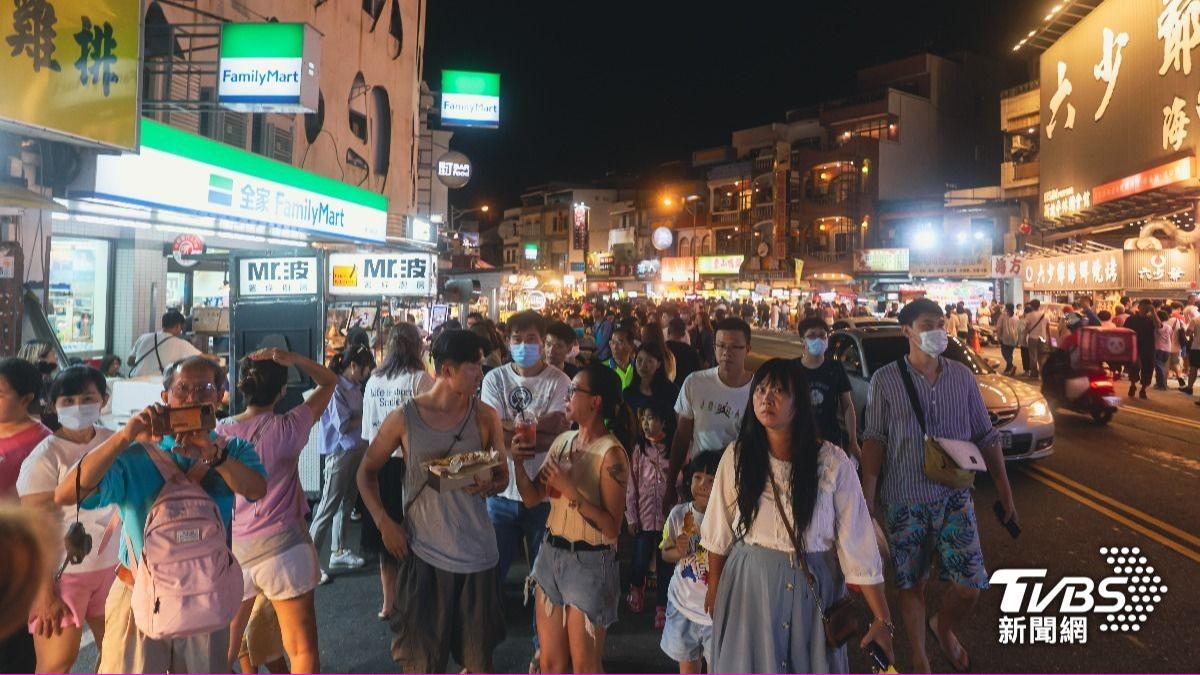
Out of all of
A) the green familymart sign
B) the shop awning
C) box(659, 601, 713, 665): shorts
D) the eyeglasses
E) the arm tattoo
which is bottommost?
box(659, 601, 713, 665): shorts

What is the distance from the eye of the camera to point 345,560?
6.16 meters

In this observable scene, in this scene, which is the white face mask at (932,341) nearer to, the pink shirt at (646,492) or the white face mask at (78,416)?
the pink shirt at (646,492)

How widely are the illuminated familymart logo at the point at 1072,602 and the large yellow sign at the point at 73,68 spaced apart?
8.26 meters

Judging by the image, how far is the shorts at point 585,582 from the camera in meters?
3.65

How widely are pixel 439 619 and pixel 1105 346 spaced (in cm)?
1343

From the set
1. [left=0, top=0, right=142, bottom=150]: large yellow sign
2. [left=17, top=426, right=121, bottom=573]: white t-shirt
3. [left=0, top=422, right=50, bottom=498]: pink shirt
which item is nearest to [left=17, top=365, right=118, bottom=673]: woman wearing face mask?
[left=17, top=426, right=121, bottom=573]: white t-shirt

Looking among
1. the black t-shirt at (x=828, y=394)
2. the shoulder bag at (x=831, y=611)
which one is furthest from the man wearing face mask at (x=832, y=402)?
the shoulder bag at (x=831, y=611)

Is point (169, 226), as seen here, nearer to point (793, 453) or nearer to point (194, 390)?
point (194, 390)

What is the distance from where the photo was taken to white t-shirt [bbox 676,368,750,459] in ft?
16.5

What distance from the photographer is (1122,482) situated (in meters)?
8.62

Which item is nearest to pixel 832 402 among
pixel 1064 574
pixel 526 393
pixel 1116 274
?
pixel 1064 574

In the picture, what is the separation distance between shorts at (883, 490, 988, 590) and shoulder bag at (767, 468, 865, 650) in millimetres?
1711

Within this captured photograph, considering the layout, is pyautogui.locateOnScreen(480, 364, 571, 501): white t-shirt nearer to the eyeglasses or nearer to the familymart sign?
the eyeglasses

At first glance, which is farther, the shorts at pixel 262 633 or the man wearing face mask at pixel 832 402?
the man wearing face mask at pixel 832 402
